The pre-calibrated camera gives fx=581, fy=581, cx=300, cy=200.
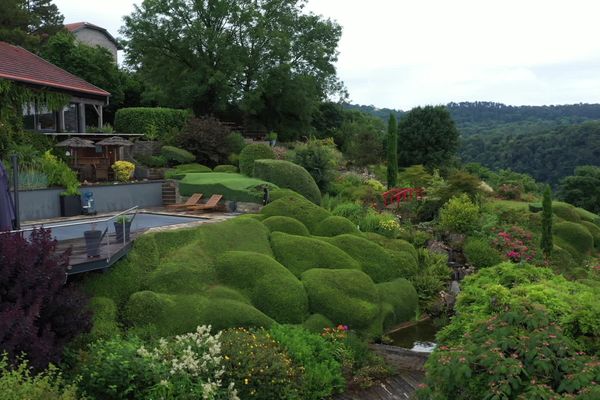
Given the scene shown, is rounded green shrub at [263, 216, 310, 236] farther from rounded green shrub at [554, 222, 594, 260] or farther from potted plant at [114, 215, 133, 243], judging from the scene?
rounded green shrub at [554, 222, 594, 260]

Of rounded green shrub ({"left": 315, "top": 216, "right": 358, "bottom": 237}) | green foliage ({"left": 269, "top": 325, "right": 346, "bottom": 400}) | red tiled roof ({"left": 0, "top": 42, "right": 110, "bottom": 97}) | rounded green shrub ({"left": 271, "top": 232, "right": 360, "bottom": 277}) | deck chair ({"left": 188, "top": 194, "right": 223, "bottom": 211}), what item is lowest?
green foliage ({"left": 269, "top": 325, "right": 346, "bottom": 400})

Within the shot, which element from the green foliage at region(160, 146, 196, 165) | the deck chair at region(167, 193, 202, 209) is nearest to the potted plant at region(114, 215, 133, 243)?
the deck chair at region(167, 193, 202, 209)

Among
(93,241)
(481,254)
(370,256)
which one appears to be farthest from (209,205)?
(481,254)

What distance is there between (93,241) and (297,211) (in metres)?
7.61

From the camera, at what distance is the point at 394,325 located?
15.8 m

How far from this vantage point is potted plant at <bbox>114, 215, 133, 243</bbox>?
13.4 meters

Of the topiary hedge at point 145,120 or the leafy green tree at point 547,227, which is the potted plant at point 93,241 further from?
the topiary hedge at point 145,120

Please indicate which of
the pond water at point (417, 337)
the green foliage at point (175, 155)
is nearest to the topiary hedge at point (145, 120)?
the green foliage at point (175, 155)

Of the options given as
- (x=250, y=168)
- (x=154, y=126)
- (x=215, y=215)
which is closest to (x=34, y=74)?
(x=154, y=126)

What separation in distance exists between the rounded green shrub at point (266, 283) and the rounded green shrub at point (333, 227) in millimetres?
3529

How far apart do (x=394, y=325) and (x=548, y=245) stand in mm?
8898

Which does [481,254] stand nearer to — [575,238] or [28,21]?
[575,238]

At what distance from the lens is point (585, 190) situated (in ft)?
150

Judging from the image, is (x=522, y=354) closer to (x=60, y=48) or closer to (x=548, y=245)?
(x=548, y=245)
